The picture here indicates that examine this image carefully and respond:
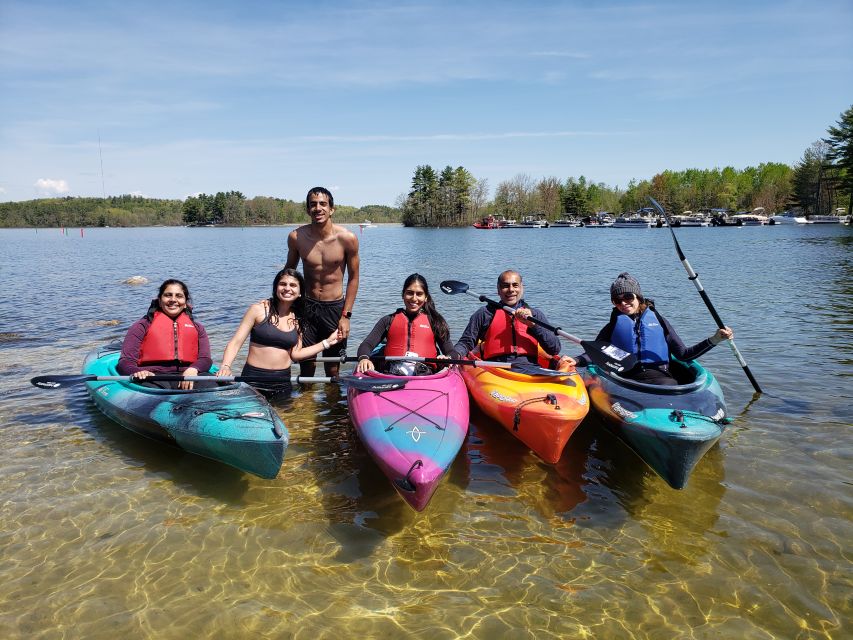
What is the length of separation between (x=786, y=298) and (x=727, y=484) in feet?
41.2

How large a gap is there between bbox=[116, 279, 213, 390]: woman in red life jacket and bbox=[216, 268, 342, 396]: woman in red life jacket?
0.46 metres

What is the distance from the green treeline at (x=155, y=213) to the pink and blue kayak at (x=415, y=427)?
14237 centimetres

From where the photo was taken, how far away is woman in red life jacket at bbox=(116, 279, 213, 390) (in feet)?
18.8

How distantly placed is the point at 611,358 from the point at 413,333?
2001 mm

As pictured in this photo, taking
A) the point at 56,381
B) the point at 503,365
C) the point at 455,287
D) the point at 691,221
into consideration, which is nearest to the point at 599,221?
the point at 691,221

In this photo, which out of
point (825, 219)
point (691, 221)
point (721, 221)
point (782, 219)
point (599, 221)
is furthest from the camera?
point (599, 221)

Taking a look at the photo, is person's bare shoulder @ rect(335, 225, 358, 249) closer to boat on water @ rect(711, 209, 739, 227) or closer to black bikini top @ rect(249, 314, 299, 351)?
black bikini top @ rect(249, 314, 299, 351)

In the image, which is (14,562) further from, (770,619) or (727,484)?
(727,484)

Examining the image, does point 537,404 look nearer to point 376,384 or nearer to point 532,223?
point 376,384

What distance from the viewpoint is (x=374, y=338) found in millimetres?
5762

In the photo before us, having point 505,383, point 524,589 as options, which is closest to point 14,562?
point 524,589

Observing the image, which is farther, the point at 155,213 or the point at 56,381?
the point at 155,213

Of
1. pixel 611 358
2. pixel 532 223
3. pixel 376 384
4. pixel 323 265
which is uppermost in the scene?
pixel 532 223

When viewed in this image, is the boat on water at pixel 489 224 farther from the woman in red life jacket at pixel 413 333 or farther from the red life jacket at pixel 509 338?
the woman in red life jacket at pixel 413 333
